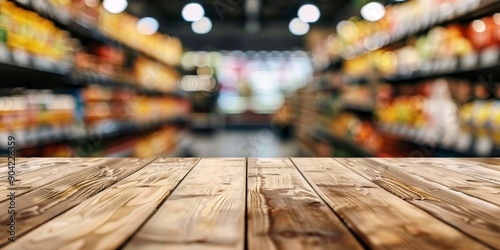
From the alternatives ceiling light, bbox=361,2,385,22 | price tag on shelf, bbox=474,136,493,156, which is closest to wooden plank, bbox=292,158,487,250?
price tag on shelf, bbox=474,136,493,156

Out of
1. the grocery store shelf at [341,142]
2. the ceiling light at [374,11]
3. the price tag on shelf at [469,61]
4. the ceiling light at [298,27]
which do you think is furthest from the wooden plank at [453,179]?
the ceiling light at [298,27]

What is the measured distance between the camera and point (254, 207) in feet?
2.97

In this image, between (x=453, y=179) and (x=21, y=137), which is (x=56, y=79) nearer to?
(x=21, y=137)

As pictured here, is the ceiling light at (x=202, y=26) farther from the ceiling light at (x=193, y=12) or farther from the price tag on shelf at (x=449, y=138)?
the price tag on shelf at (x=449, y=138)

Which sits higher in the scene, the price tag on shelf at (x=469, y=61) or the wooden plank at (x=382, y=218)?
the price tag on shelf at (x=469, y=61)

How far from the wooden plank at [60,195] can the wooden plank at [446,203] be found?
74cm

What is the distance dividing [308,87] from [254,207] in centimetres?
849

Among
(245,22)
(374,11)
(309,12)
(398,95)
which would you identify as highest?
(245,22)

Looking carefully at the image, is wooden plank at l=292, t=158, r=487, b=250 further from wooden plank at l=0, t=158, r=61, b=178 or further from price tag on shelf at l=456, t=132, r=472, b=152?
price tag on shelf at l=456, t=132, r=472, b=152

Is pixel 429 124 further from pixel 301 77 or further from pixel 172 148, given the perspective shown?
pixel 301 77

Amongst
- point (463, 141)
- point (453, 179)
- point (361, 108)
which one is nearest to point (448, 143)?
point (463, 141)

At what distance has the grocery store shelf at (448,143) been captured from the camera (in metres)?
2.16

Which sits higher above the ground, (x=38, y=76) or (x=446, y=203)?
(x=38, y=76)

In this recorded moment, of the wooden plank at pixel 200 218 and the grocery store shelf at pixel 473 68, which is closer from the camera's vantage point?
the wooden plank at pixel 200 218
